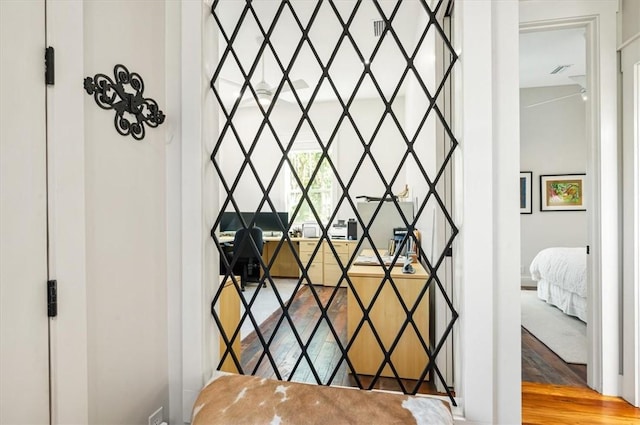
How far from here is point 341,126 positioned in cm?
486

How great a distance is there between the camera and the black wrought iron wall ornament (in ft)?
3.11

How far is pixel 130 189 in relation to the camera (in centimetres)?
106

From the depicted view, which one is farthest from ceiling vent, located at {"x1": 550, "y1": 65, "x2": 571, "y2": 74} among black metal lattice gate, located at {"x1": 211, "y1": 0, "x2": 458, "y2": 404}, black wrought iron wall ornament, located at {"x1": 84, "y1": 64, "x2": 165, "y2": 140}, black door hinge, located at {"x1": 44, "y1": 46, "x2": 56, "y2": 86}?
black door hinge, located at {"x1": 44, "y1": 46, "x2": 56, "y2": 86}

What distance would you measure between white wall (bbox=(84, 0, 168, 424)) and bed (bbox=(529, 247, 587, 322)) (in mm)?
3917

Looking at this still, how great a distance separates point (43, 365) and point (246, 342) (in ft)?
7.43

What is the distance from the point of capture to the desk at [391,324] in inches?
88.5

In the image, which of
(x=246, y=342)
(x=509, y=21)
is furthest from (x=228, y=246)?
(x=509, y=21)

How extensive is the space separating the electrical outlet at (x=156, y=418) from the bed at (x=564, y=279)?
3.87m

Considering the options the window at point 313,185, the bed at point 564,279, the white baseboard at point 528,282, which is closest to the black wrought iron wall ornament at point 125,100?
the bed at point 564,279

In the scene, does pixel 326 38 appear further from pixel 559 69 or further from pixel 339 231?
pixel 559 69

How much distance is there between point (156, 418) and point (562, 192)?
5.96m

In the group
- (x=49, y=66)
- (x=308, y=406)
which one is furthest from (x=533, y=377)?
(x=49, y=66)

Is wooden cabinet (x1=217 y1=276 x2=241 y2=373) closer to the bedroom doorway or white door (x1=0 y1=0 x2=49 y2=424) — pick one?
white door (x1=0 y1=0 x2=49 y2=424)

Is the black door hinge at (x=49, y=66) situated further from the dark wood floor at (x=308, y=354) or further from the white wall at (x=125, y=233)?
the dark wood floor at (x=308, y=354)
